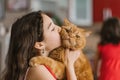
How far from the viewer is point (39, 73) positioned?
4.75ft

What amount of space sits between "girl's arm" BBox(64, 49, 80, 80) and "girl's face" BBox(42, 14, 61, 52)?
0.23 ft

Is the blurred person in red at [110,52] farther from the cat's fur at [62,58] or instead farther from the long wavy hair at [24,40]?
the long wavy hair at [24,40]

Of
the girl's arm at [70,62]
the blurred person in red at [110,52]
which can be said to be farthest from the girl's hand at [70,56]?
the blurred person in red at [110,52]

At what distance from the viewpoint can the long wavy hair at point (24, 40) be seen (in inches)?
59.4

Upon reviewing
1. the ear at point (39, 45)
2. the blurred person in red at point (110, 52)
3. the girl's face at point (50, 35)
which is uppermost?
the girl's face at point (50, 35)

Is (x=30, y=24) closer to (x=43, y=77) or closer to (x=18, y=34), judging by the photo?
(x=18, y=34)

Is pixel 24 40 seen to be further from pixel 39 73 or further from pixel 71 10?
pixel 71 10

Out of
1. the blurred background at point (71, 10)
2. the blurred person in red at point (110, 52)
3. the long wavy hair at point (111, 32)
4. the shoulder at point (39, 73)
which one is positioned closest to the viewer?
the shoulder at point (39, 73)

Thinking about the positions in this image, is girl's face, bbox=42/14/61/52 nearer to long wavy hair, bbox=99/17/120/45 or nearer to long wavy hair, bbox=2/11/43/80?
long wavy hair, bbox=2/11/43/80

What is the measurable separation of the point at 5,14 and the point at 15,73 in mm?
3044

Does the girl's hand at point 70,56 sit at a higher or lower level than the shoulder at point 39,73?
higher

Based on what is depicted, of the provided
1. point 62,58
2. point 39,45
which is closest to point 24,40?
point 39,45

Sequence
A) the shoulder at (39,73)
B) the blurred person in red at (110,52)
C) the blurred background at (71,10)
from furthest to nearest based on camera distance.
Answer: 1. the blurred background at (71,10)
2. the blurred person in red at (110,52)
3. the shoulder at (39,73)

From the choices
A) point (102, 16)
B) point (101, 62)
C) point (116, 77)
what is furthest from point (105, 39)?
point (102, 16)
